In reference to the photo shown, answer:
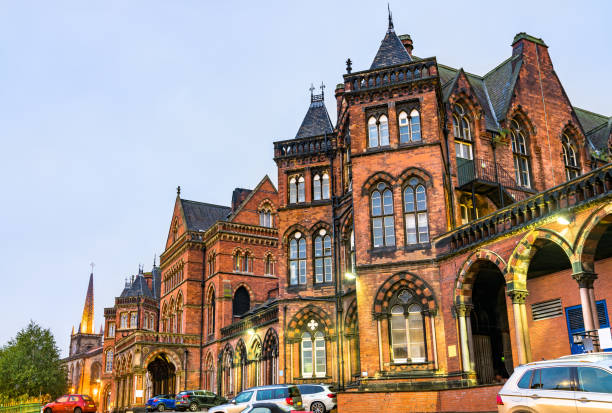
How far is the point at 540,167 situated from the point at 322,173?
12.1m

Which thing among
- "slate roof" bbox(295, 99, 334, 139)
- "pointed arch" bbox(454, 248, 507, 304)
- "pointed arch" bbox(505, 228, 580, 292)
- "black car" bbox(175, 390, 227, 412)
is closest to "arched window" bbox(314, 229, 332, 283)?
"slate roof" bbox(295, 99, 334, 139)

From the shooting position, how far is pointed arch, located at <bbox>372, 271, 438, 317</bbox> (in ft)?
85.7

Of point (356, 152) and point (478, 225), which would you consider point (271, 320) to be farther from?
point (478, 225)

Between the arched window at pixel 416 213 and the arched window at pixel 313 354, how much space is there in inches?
361

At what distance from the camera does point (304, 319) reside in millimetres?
33812

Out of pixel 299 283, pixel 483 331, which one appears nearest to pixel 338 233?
pixel 299 283

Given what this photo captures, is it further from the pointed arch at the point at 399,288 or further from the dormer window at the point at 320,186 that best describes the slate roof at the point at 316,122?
the pointed arch at the point at 399,288

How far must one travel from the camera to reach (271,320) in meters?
38.1

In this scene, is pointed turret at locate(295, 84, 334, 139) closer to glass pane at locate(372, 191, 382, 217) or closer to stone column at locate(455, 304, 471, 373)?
glass pane at locate(372, 191, 382, 217)

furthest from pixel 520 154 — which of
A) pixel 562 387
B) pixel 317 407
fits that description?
pixel 562 387

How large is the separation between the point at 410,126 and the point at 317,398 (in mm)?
13052

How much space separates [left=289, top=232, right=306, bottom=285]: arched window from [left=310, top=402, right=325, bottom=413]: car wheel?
8.85 metres

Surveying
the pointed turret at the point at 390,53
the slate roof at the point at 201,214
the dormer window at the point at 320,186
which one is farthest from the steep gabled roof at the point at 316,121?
the slate roof at the point at 201,214

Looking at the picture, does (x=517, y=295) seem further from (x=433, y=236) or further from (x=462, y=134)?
(x=462, y=134)
